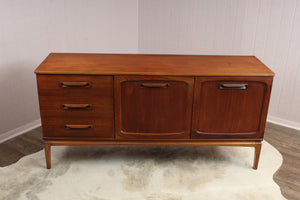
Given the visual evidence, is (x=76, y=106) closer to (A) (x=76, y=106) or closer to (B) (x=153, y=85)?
(A) (x=76, y=106)

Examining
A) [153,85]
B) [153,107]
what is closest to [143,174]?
[153,107]

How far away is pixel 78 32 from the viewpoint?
2.81 meters

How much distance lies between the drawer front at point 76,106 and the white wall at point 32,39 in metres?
0.65

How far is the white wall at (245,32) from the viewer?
2594 millimetres

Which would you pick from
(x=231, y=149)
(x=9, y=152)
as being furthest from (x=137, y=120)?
(x=9, y=152)

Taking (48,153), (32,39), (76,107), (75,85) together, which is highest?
(32,39)

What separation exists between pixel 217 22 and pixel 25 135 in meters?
1.95

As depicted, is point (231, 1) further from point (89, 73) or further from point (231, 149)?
point (89, 73)

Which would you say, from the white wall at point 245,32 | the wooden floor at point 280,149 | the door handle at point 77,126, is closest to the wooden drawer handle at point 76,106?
the door handle at point 77,126

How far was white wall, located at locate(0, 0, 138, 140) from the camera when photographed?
2311 millimetres

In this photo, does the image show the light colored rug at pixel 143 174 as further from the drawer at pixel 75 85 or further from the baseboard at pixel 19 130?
the drawer at pixel 75 85

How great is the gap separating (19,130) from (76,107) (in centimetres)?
88

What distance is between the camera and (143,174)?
80.8 inches

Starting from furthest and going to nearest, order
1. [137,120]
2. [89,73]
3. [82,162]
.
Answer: [82,162], [137,120], [89,73]
